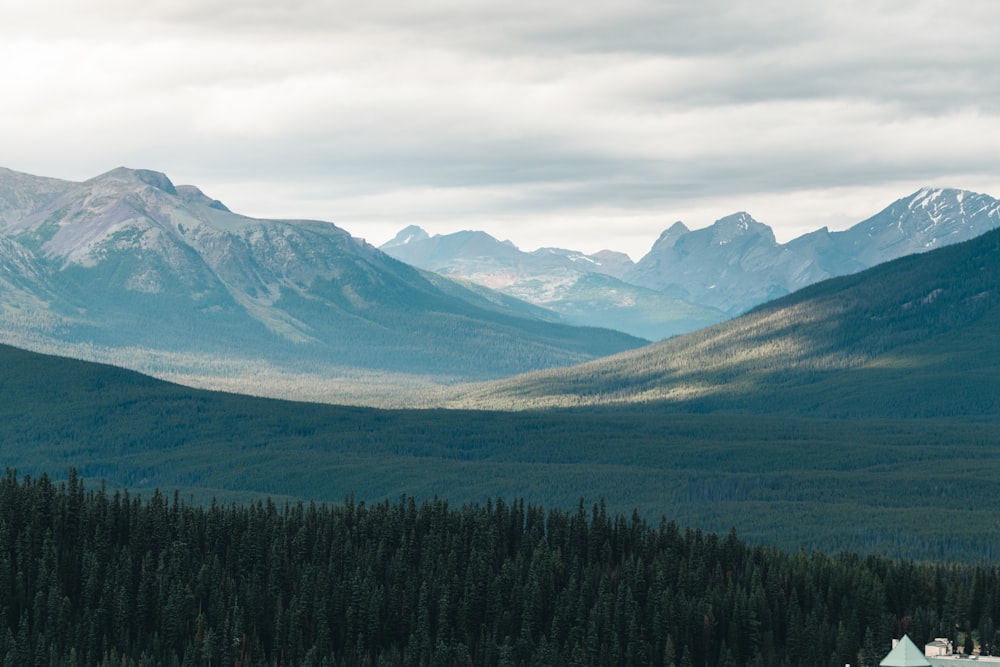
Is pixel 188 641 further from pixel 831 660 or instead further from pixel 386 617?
pixel 831 660

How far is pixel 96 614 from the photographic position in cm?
18450

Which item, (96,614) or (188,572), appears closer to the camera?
(96,614)

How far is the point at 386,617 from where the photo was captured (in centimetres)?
18975

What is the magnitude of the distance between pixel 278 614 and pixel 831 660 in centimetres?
5523

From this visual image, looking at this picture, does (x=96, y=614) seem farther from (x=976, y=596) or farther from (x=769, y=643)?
(x=976, y=596)

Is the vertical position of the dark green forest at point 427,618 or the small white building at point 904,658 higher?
the small white building at point 904,658

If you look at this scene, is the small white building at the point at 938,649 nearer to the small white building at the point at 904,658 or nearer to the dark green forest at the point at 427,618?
the dark green forest at the point at 427,618

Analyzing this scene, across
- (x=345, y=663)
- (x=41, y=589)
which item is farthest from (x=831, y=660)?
(x=41, y=589)

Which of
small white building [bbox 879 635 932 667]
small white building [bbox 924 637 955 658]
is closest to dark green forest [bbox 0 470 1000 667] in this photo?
small white building [bbox 924 637 955 658]

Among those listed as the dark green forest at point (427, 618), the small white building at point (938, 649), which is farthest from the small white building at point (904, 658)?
the dark green forest at point (427, 618)

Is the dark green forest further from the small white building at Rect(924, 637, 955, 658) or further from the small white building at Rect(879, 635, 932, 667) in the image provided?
the small white building at Rect(879, 635, 932, 667)

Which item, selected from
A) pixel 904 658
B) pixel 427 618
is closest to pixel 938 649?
pixel 904 658

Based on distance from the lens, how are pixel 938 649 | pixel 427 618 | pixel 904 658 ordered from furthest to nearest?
pixel 427 618 → pixel 938 649 → pixel 904 658

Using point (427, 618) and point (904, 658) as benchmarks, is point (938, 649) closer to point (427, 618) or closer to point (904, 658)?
point (904, 658)
